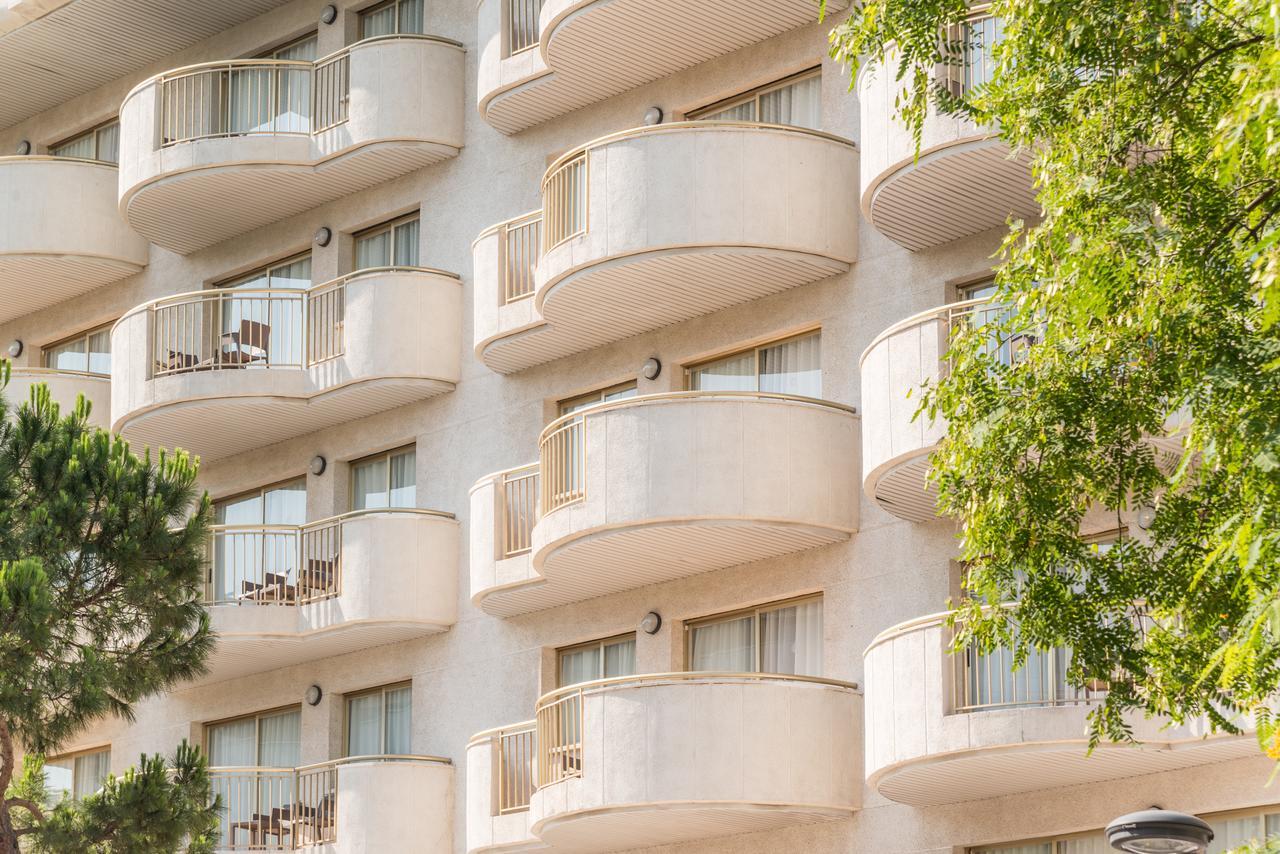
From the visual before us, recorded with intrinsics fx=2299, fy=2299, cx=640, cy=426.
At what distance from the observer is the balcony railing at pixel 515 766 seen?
25.5 meters

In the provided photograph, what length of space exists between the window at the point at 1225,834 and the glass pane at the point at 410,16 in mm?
14720

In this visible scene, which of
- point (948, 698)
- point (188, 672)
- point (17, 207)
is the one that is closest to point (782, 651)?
point (948, 698)

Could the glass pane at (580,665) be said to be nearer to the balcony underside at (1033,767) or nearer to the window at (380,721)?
the window at (380,721)

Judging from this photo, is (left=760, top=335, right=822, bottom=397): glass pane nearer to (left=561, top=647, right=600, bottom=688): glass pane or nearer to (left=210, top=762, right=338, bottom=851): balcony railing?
(left=561, top=647, right=600, bottom=688): glass pane

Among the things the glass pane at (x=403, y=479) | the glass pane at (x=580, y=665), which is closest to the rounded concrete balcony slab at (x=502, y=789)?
the glass pane at (x=580, y=665)

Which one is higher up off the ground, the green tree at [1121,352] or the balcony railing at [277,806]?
the green tree at [1121,352]

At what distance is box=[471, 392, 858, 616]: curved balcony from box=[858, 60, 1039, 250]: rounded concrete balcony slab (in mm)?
2163

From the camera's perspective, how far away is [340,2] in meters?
31.9

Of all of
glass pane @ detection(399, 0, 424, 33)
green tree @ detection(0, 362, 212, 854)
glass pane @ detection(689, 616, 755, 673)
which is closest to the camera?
green tree @ detection(0, 362, 212, 854)

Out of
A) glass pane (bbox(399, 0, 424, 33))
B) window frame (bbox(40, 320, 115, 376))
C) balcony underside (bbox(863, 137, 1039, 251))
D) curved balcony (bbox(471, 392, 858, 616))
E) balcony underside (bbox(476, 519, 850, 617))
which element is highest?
glass pane (bbox(399, 0, 424, 33))

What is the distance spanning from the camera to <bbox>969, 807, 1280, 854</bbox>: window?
20.7 metres

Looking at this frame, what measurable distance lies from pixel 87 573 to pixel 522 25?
945 centimetres

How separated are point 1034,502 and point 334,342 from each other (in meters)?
15.8

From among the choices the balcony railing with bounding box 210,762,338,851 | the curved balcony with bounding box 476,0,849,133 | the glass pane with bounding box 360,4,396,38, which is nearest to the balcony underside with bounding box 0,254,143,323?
the glass pane with bounding box 360,4,396,38
